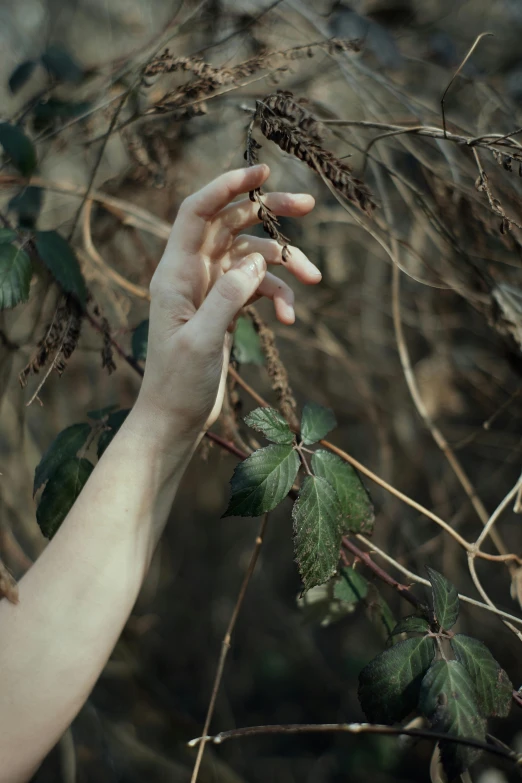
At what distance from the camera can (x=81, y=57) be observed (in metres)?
1.91

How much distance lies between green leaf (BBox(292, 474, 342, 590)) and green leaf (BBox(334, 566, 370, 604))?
7.7 inches

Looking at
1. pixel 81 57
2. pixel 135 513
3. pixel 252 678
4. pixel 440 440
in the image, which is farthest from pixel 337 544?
pixel 81 57

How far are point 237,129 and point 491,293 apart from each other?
3.25 ft

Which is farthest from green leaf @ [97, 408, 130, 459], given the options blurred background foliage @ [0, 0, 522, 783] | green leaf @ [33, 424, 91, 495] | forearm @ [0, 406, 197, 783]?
blurred background foliage @ [0, 0, 522, 783]

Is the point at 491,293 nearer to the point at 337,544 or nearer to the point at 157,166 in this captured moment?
the point at 337,544

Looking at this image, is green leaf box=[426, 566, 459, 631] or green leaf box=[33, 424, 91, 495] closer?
green leaf box=[426, 566, 459, 631]

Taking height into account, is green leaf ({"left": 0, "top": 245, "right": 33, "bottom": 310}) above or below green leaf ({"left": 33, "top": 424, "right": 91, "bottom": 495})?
above

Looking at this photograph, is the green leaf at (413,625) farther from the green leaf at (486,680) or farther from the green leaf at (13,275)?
the green leaf at (13,275)

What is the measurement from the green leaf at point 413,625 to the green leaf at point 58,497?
0.48 metres

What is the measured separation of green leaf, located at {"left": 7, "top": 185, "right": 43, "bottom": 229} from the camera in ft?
3.70

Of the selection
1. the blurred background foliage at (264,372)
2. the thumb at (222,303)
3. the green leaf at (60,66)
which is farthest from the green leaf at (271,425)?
the green leaf at (60,66)

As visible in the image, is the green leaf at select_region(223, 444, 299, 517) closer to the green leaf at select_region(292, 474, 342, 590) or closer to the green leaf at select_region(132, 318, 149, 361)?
the green leaf at select_region(292, 474, 342, 590)

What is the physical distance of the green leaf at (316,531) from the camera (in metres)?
0.71

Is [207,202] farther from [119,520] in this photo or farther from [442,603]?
[442,603]
